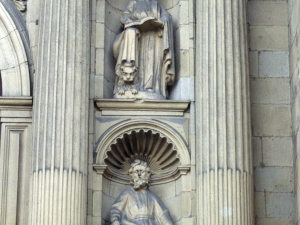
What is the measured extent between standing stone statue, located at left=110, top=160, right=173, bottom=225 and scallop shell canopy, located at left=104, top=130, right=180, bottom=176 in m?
0.36

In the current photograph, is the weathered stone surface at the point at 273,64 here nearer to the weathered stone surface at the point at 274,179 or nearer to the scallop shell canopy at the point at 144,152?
the weathered stone surface at the point at 274,179

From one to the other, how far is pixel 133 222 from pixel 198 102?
2017 mm

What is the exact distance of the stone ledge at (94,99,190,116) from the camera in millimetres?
16594

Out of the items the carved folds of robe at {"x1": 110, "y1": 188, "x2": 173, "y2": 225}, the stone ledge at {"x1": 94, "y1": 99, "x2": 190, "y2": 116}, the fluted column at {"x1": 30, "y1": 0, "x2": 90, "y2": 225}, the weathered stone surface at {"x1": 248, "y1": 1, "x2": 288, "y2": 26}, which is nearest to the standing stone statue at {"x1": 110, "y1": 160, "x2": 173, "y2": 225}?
the carved folds of robe at {"x1": 110, "y1": 188, "x2": 173, "y2": 225}

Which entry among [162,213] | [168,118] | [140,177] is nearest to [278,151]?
[168,118]

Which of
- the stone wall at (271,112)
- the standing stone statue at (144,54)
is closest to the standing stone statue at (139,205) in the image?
the standing stone statue at (144,54)

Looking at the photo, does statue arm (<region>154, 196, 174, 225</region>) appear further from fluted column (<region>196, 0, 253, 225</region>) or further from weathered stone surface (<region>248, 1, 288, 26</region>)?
weathered stone surface (<region>248, 1, 288, 26</region>)

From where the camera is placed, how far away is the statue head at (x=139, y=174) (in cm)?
1633

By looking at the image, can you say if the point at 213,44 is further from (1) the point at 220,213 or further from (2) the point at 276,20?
(1) the point at 220,213

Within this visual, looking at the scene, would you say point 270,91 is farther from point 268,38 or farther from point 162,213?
point 162,213

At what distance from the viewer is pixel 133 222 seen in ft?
52.6

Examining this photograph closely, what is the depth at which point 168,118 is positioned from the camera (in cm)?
1664

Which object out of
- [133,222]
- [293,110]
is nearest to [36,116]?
[133,222]

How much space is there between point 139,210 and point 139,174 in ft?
1.85
